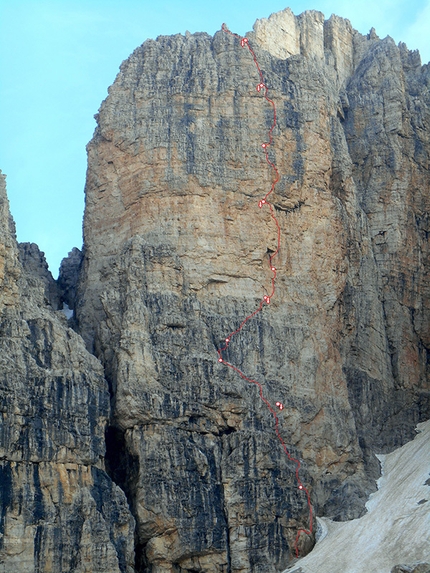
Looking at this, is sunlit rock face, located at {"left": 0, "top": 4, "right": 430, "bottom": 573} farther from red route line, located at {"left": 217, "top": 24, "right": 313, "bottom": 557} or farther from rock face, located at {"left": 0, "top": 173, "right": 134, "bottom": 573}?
red route line, located at {"left": 217, "top": 24, "right": 313, "bottom": 557}

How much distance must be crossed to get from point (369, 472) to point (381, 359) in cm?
919

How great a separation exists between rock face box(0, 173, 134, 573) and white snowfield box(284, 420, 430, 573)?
10.6 meters

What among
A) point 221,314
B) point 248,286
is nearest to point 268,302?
point 248,286

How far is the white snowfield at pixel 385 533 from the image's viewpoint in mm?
74062

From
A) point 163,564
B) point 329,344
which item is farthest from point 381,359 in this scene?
point 163,564

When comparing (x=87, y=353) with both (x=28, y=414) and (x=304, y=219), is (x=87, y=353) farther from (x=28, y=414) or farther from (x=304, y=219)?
(x=304, y=219)

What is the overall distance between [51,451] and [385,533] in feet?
59.8

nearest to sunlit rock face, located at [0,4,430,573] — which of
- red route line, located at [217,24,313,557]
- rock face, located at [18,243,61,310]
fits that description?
rock face, located at [18,243,61,310]

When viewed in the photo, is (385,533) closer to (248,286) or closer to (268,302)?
(268,302)

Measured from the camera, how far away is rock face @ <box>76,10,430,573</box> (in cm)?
7631

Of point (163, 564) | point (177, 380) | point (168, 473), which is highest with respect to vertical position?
point (177, 380)

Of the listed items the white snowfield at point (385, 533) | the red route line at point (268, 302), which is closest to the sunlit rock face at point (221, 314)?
the red route line at point (268, 302)

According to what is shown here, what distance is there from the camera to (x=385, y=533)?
7638 centimetres

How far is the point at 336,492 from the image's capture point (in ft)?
267
